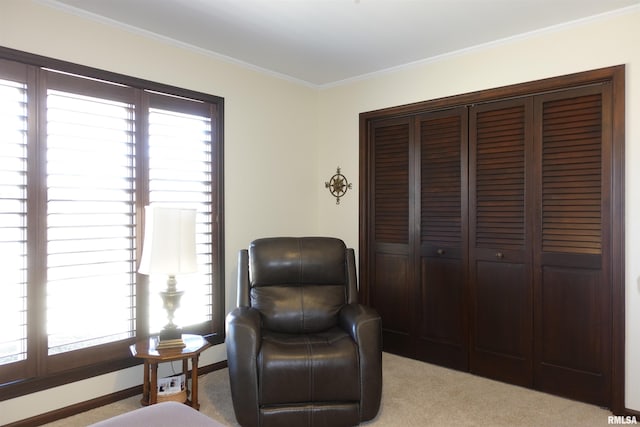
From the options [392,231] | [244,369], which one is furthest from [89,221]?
[392,231]

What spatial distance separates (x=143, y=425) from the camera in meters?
1.49

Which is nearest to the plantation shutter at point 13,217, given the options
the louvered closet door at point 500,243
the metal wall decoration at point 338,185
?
the metal wall decoration at point 338,185

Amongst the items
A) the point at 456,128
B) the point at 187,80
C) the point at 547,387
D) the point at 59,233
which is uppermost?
the point at 187,80

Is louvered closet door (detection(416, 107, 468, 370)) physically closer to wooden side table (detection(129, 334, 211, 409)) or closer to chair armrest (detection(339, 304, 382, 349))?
chair armrest (detection(339, 304, 382, 349))

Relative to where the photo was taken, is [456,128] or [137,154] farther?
[456,128]

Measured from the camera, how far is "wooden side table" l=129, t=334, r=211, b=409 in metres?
2.61

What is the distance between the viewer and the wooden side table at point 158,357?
2.61 metres

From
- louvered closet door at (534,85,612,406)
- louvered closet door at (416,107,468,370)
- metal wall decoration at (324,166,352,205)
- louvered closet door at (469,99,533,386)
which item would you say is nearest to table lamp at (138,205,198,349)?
metal wall decoration at (324,166,352,205)

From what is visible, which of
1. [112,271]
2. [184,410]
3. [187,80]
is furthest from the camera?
[187,80]

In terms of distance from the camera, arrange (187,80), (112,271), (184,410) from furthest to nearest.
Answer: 1. (187,80)
2. (112,271)
3. (184,410)

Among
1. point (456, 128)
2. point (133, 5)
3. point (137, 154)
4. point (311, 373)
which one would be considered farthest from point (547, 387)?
point (133, 5)

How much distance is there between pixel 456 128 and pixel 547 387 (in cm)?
202

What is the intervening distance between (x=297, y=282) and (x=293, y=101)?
1.91 metres

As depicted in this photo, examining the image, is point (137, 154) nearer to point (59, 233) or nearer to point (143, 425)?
point (59, 233)
